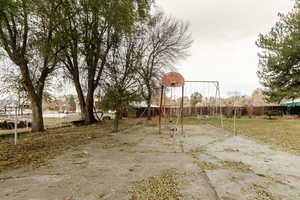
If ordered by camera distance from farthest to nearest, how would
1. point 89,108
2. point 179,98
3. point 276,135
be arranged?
point 179,98 → point 89,108 → point 276,135

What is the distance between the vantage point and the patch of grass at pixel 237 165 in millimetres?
2756

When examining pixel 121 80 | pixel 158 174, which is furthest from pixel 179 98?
pixel 158 174

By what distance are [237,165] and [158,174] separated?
1.58m

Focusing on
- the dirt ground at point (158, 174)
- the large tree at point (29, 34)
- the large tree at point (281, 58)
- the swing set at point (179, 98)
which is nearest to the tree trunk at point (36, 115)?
the large tree at point (29, 34)

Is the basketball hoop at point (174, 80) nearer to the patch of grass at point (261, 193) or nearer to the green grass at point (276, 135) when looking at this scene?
the green grass at point (276, 135)

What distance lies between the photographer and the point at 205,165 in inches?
116

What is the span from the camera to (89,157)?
345 cm

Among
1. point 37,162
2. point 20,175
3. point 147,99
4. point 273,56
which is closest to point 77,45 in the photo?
point 37,162

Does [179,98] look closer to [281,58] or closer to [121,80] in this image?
[121,80]

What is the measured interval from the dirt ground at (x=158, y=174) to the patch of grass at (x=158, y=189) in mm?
62

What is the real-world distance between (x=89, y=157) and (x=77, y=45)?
561 cm

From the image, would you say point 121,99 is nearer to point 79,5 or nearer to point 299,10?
point 79,5

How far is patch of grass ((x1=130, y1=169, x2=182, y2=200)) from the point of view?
1846 millimetres

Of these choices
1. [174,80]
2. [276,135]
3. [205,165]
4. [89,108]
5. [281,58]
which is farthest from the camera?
[281,58]
